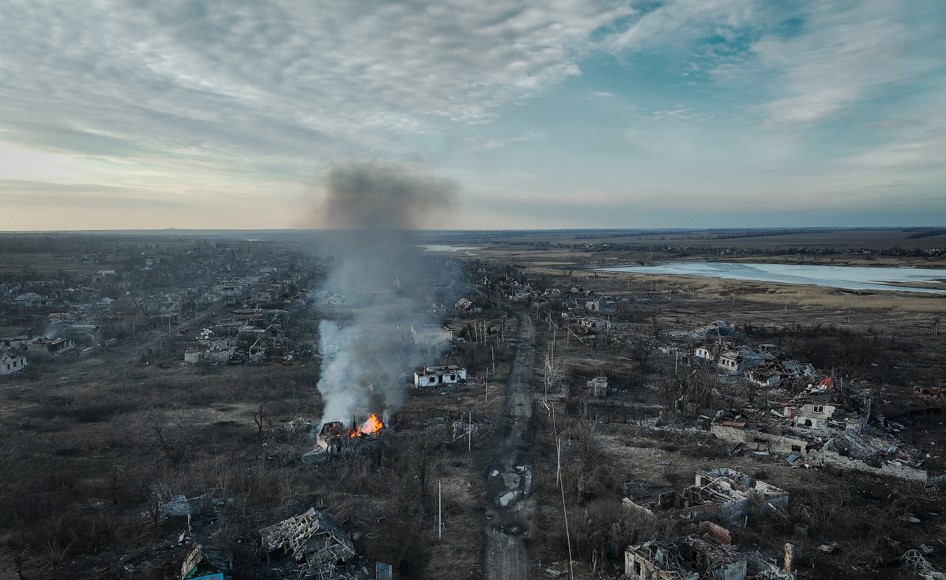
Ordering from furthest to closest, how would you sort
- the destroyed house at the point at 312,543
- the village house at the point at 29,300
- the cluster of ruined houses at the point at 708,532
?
1. the village house at the point at 29,300
2. the destroyed house at the point at 312,543
3. the cluster of ruined houses at the point at 708,532

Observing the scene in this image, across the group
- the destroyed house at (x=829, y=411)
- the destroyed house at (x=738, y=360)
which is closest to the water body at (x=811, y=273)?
the destroyed house at (x=738, y=360)

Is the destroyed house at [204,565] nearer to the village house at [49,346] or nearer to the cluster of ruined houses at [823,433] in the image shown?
the cluster of ruined houses at [823,433]

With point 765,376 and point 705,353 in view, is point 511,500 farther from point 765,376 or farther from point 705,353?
point 705,353

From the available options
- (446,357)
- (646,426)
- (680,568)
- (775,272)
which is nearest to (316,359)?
(446,357)

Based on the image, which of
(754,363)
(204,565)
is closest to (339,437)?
(204,565)

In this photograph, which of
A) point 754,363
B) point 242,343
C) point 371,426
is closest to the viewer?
point 371,426
